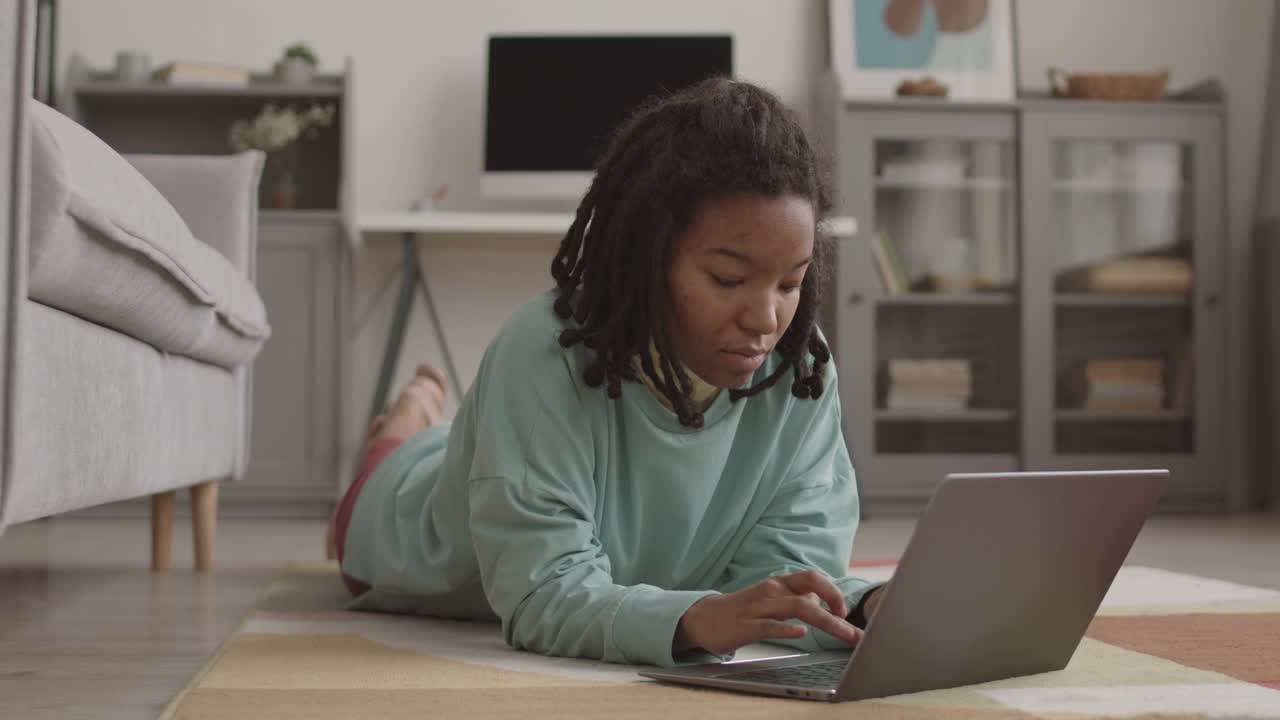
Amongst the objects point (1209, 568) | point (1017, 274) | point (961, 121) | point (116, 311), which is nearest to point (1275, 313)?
point (1017, 274)

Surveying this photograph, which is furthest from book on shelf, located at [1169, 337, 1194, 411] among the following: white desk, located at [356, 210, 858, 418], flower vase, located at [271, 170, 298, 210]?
flower vase, located at [271, 170, 298, 210]

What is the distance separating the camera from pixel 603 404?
1110 mm

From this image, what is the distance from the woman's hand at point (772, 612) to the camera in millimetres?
874

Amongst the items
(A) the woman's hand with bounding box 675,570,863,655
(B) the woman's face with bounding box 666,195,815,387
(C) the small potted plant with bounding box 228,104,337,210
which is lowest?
(A) the woman's hand with bounding box 675,570,863,655

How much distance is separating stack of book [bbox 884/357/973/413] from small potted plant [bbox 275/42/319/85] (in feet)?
5.52

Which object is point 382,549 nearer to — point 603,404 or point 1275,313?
point 603,404

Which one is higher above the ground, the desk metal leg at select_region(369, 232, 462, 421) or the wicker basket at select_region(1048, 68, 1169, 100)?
the wicker basket at select_region(1048, 68, 1169, 100)

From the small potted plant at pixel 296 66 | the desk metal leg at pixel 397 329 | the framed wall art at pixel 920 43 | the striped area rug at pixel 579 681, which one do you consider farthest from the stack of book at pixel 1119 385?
the striped area rug at pixel 579 681

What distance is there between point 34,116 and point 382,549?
0.55m

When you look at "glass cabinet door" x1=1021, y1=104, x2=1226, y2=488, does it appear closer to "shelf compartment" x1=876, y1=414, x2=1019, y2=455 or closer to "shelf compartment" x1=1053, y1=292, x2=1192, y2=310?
"shelf compartment" x1=1053, y1=292, x2=1192, y2=310

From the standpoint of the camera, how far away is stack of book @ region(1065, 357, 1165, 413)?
11.7 ft

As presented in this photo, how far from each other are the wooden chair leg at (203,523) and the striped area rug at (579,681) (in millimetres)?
746

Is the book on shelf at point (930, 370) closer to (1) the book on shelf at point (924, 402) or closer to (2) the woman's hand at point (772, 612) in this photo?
(1) the book on shelf at point (924, 402)

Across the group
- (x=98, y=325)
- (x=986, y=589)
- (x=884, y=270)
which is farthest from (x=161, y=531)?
(x=884, y=270)
